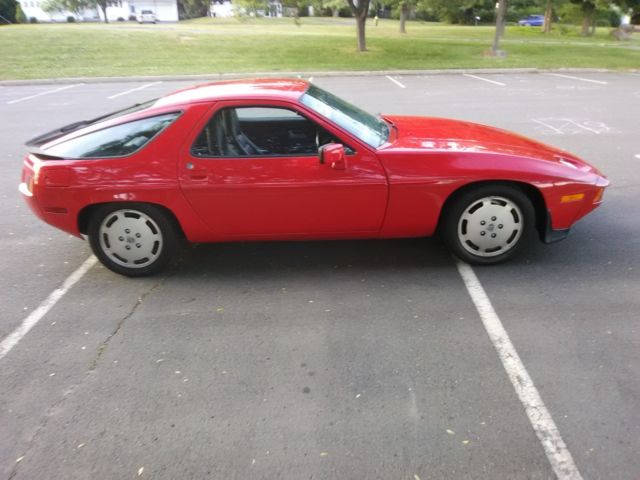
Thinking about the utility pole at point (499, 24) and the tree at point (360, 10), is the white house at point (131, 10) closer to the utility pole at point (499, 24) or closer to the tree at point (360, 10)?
the tree at point (360, 10)

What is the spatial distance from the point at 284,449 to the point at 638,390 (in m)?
1.86

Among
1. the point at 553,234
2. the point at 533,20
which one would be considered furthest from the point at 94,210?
the point at 533,20

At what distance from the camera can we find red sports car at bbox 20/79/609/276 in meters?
3.65

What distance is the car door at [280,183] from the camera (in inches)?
143

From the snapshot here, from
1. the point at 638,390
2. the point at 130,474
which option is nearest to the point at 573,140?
the point at 638,390

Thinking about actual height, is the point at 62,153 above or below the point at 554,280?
above

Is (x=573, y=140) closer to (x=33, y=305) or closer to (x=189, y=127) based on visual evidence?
(x=189, y=127)

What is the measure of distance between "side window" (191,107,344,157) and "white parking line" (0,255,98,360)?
55.8 inches

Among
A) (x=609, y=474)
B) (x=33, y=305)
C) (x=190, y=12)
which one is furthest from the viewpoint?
(x=190, y=12)

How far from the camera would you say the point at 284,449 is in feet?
7.76

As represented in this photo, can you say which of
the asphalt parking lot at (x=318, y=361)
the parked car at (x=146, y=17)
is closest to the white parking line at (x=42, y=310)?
the asphalt parking lot at (x=318, y=361)

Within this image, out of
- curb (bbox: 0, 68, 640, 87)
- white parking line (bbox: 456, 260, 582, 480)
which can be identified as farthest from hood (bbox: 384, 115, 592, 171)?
curb (bbox: 0, 68, 640, 87)

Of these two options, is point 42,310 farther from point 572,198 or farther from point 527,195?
point 572,198

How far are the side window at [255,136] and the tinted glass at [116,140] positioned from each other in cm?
32
